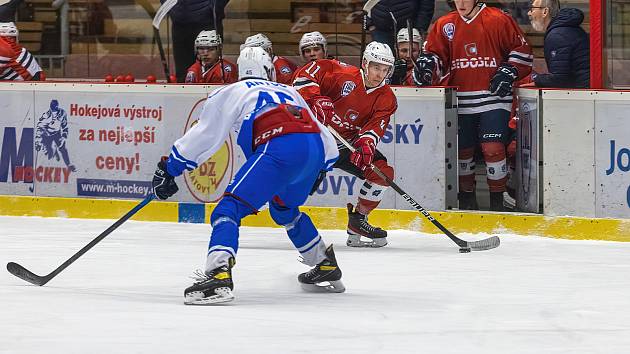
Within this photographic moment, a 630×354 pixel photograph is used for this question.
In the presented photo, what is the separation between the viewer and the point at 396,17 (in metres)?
9.71

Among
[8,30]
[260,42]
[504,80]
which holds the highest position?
[8,30]

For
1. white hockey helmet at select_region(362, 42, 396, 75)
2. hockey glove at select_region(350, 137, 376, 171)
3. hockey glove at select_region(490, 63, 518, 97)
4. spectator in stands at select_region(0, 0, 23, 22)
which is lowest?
hockey glove at select_region(350, 137, 376, 171)

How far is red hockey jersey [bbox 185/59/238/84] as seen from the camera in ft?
32.5

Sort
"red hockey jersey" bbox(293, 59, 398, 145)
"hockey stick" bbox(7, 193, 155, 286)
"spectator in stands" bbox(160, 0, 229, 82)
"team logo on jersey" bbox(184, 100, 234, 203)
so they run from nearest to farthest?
"hockey stick" bbox(7, 193, 155, 286)
"red hockey jersey" bbox(293, 59, 398, 145)
"team logo on jersey" bbox(184, 100, 234, 203)
"spectator in stands" bbox(160, 0, 229, 82)

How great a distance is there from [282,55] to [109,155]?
1.27m

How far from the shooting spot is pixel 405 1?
9.67m

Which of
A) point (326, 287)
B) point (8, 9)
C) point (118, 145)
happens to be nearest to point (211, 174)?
point (118, 145)

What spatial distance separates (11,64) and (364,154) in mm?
3404

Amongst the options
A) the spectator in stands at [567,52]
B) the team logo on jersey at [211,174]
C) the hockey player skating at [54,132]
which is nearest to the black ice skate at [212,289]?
the spectator in stands at [567,52]

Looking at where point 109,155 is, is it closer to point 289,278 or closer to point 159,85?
point 159,85

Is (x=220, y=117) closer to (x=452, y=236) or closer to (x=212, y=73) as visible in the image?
(x=452, y=236)

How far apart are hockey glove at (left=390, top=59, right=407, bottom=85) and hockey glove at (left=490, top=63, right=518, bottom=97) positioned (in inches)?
29.5

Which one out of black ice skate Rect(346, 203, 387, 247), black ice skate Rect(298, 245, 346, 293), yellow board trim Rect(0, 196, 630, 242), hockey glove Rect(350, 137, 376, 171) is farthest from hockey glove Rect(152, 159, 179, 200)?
yellow board trim Rect(0, 196, 630, 242)

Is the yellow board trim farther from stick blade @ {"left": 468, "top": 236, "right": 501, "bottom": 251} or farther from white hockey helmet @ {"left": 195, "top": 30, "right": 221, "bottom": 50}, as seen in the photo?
white hockey helmet @ {"left": 195, "top": 30, "right": 221, "bottom": 50}
